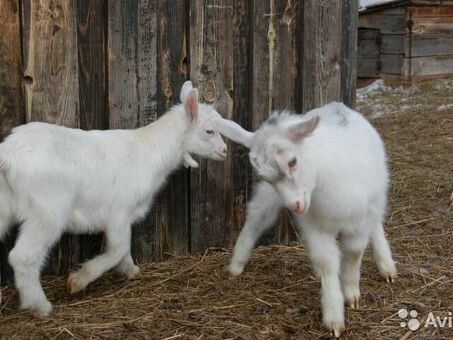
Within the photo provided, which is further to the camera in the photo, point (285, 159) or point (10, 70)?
point (10, 70)

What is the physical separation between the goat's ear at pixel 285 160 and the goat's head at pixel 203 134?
1.27 meters

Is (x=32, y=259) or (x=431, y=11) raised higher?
(x=431, y=11)

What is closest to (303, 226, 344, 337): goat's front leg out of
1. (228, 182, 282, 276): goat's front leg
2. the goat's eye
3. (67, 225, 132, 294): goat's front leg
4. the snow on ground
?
the goat's eye

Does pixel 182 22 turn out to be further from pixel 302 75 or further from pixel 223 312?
pixel 223 312

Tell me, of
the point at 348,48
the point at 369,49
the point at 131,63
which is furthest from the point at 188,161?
the point at 369,49

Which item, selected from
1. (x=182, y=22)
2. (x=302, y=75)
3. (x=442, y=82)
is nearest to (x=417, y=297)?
(x=302, y=75)

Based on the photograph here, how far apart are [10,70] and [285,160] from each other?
201 cm

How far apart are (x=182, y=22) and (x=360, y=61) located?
26.9ft

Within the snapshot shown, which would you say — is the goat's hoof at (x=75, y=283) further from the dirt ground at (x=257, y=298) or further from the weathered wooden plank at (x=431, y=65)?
the weathered wooden plank at (x=431, y=65)

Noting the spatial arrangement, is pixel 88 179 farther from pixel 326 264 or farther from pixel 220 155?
pixel 326 264

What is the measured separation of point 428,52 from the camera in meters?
12.3
